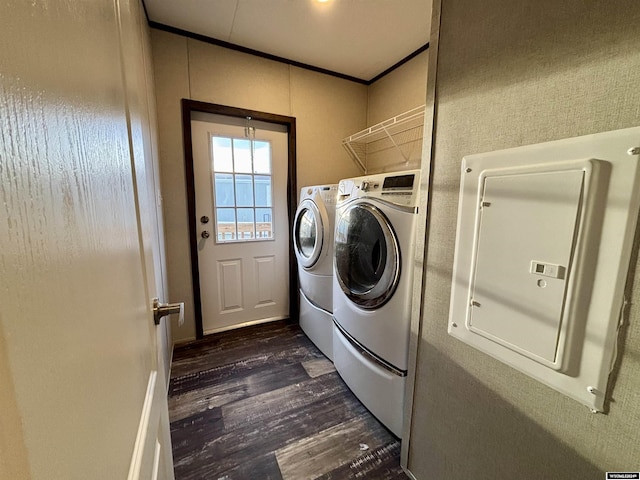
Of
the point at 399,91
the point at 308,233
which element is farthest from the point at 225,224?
the point at 399,91

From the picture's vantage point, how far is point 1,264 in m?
0.17

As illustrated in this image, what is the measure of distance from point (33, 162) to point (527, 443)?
3.70 ft

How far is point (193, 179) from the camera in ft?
6.58

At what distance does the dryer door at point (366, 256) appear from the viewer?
47.5 inches

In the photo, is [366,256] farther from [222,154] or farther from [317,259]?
[222,154]

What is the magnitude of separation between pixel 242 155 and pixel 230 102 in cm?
39

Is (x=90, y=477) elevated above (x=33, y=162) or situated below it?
below

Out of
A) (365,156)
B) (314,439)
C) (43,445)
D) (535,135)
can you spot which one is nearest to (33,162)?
(43,445)

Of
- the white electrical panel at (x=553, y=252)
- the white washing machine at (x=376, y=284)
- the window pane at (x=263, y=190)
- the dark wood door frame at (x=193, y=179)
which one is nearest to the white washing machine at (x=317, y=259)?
the white washing machine at (x=376, y=284)

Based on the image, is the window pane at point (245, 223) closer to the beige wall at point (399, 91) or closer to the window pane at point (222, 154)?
the window pane at point (222, 154)

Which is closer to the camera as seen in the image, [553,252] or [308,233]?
[553,252]

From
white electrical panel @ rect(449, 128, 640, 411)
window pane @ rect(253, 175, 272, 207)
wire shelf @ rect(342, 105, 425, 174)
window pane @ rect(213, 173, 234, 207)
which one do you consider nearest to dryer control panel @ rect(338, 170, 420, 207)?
Answer: white electrical panel @ rect(449, 128, 640, 411)

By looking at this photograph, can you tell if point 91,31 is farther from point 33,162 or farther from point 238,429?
point 238,429

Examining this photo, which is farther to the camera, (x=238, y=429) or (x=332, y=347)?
(x=332, y=347)
